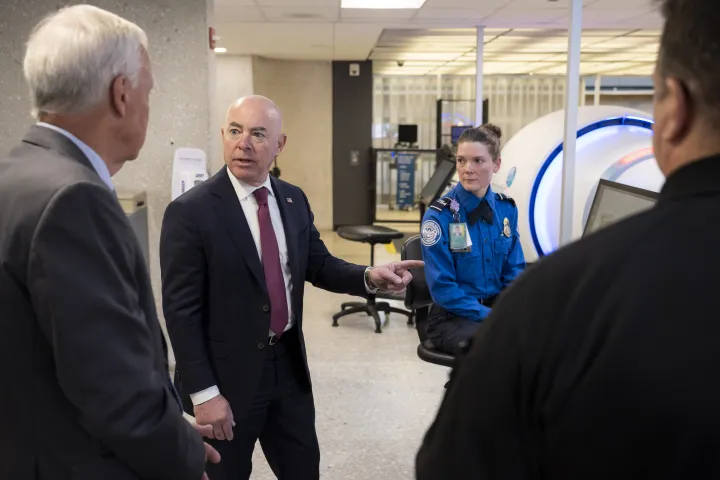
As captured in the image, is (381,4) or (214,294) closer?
(214,294)

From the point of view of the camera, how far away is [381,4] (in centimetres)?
496

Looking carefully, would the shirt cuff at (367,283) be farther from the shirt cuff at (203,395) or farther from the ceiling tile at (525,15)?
the ceiling tile at (525,15)

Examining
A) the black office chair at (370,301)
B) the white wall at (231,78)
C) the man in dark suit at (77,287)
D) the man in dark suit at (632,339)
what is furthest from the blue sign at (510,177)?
the white wall at (231,78)

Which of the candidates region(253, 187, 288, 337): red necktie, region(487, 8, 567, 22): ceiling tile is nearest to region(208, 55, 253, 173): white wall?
region(487, 8, 567, 22): ceiling tile

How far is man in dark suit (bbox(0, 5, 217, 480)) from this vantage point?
0.98 m

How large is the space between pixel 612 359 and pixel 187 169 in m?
3.24

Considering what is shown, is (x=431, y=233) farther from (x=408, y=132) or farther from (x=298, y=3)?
(x=408, y=132)

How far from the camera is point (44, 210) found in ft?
3.16

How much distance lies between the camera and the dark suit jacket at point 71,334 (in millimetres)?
974

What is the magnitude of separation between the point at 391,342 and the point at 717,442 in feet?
13.6

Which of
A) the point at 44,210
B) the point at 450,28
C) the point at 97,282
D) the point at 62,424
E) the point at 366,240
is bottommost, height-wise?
the point at 366,240

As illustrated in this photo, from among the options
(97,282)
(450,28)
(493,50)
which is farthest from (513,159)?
(493,50)

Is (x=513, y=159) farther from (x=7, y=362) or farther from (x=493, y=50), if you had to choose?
(x=493, y=50)

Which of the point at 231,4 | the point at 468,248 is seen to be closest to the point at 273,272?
the point at 468,248
